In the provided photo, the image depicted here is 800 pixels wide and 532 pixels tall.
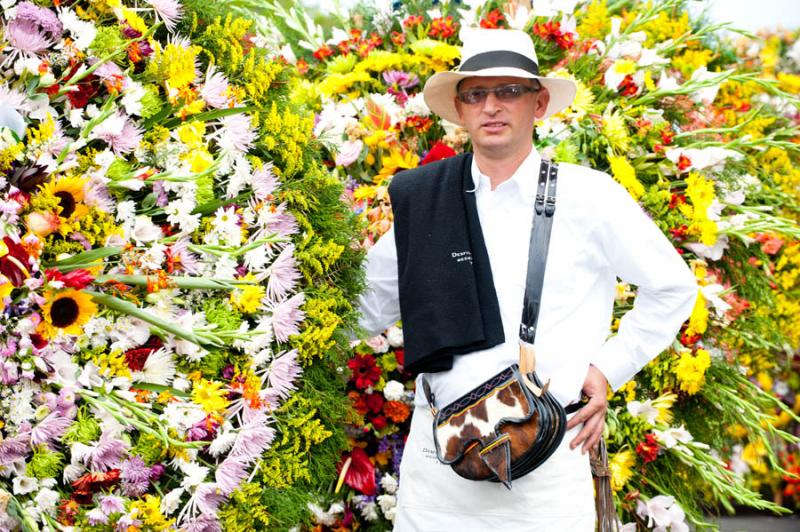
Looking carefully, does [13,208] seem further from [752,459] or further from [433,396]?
[752,459]

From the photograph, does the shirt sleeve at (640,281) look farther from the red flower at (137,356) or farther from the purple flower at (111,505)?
the purple flower at (111,505)

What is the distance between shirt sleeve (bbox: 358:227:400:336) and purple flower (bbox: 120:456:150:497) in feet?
3.31

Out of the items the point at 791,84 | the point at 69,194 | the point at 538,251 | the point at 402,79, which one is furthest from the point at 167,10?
the point at 791,84

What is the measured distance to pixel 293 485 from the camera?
10.3 feet

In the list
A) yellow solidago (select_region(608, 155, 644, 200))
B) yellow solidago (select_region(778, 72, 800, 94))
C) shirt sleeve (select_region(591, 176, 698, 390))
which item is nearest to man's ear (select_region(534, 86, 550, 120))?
shirt sleeve (select_region(591, 176, 698, 390))

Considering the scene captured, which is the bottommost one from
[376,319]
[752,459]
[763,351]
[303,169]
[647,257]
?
[752,459]

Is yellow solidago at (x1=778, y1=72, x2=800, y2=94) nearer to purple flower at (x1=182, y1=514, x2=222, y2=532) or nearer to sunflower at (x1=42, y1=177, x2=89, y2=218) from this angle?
purple flower at (x1=182, y1=514, x2=222, y2=532)

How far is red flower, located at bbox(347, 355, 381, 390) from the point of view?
397 cm

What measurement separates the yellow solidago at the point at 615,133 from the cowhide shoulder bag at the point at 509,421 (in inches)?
57.8

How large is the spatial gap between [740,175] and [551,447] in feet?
8.13

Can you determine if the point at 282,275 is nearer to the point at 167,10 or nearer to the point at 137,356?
the point at 137,356

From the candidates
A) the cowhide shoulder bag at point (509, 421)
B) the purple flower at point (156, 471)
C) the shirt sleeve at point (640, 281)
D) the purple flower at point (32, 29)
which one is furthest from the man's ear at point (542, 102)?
the purple flower at point (156, 471)

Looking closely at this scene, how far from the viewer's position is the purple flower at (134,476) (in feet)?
9.00

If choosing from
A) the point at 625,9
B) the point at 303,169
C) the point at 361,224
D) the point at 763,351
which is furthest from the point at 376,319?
the point at 625,9
